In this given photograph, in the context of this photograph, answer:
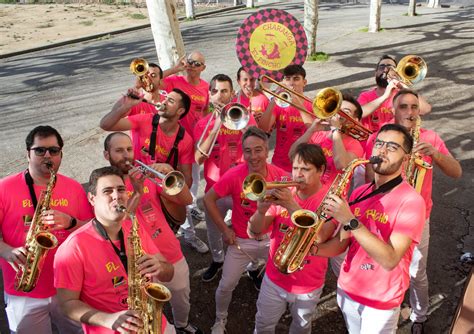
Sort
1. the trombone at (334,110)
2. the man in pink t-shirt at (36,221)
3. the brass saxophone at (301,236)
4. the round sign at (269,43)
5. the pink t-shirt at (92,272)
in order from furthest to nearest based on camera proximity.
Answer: the round sign at (269,43) → the trombone at (334,110) → the man in pink t-shirt at (36,221) → the brass saxophone at (301,236) → the pink t-shirt at (92,272)

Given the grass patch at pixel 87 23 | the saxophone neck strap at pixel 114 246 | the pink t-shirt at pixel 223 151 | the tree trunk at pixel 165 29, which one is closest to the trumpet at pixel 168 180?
the saxophone neck strap at pixel 114 246

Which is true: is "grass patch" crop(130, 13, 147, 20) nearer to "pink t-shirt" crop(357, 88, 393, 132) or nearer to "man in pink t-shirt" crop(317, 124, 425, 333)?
"pink t-shirt" crop(357, 88, 393, 132)

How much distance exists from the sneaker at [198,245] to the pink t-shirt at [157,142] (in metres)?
1.32

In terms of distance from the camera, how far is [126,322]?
289 centimetres

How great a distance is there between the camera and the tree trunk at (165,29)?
881cm

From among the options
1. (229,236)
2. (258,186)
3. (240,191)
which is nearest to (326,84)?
(240,191)

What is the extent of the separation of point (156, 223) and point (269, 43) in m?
3.08

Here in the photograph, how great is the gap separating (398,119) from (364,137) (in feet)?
1.35

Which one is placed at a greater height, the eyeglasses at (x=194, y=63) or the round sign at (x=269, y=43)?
the round sign at (x=269, y=43)

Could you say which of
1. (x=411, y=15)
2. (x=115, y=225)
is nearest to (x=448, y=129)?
(x=115, y=225)

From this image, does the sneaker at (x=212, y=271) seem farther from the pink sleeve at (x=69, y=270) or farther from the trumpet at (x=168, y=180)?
the pink sleeve at (x=69, y=270)

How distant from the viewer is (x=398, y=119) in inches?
184

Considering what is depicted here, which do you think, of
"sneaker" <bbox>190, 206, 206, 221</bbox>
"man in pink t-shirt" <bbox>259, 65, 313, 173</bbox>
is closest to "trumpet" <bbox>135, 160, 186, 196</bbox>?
"man in pink t-shirt" <bbox>259, 65, 313, 173</bbox>

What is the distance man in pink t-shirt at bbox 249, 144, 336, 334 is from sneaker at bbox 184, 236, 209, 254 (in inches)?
79.8
